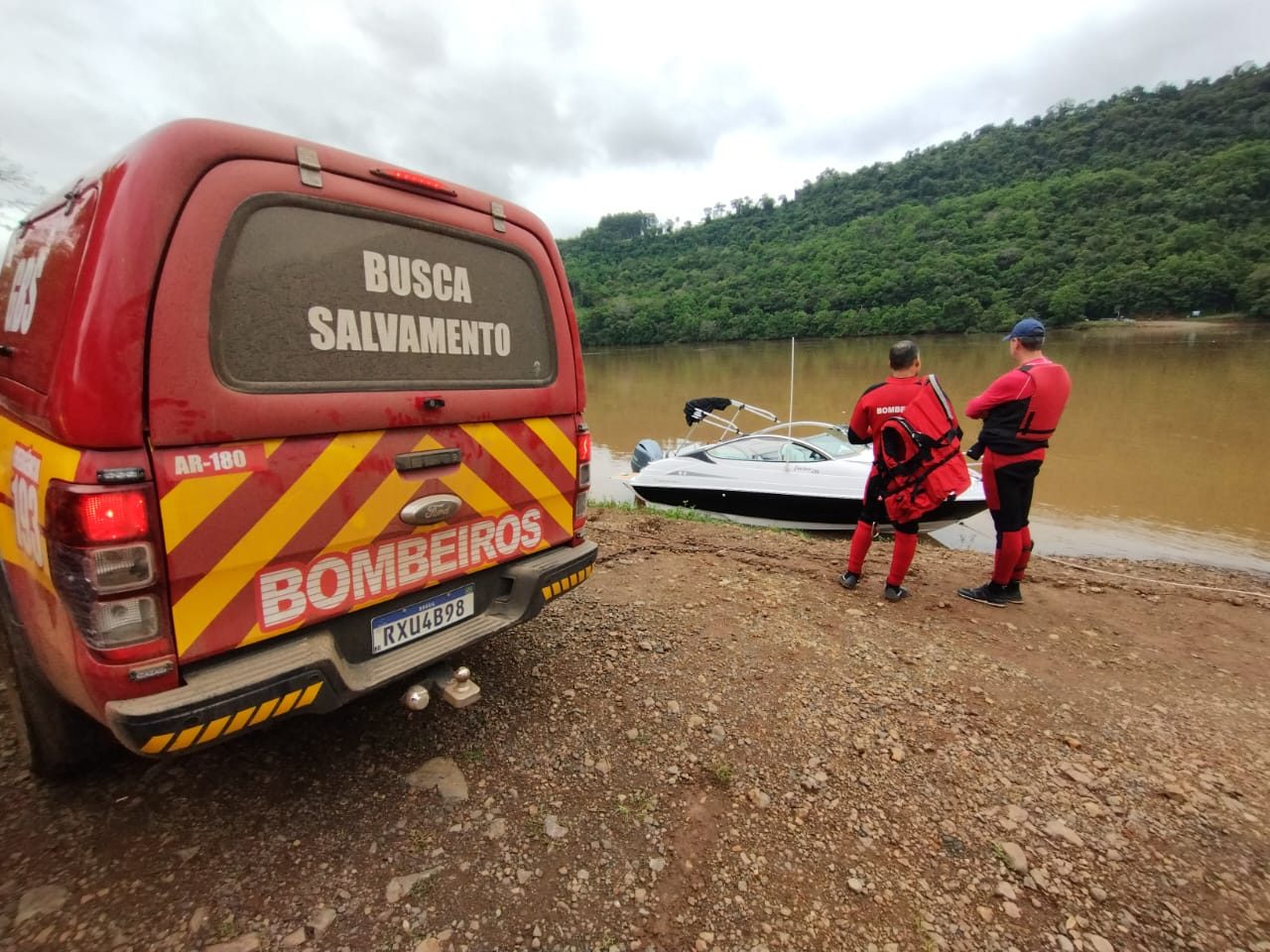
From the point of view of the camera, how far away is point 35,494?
1.59m

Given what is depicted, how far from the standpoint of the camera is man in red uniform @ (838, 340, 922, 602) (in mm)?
4000

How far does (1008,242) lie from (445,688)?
219ft

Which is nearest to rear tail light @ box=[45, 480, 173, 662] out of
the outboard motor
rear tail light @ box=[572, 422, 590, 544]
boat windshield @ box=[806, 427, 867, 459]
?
rear tail light @ box=[572, 422, 590, 544]

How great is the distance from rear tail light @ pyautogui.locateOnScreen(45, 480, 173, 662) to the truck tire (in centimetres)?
84

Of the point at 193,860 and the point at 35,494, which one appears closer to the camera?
the point at 35,494

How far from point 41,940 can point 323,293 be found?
198cm

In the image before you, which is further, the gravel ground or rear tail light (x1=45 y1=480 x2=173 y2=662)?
the gravel ground

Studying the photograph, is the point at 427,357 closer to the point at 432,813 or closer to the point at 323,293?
the point at 323,293

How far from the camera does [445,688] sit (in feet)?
A: 7.25

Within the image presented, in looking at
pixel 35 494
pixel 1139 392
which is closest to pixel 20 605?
pixel 35 494

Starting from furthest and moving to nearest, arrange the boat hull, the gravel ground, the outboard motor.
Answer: the outboard motor
the boat hull
the gravel ground

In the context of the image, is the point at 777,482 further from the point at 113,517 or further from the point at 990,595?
the point at 113,517

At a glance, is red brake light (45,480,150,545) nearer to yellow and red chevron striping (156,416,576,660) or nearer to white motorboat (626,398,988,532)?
yellow and red chevron striping (156,416,576,660)

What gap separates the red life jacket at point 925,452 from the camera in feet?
12.8
